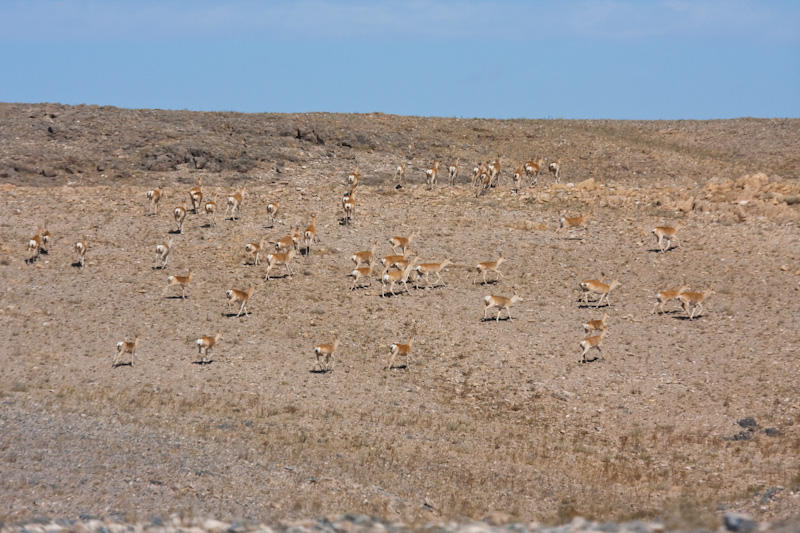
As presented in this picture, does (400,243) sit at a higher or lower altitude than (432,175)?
lower

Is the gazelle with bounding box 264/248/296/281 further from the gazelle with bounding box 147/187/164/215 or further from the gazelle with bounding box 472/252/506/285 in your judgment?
the gazelle with bounding box 147/187/164/215

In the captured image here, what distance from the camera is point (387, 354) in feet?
79.2

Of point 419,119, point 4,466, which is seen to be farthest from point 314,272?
point 419,119

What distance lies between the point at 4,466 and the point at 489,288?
16.8 meters

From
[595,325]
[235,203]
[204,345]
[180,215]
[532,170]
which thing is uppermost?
[532,170]

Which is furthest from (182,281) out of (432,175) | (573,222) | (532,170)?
(532,170)

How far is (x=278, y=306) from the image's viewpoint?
2677 cm

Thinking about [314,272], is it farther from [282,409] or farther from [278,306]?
[282,409]

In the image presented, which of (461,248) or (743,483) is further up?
(461,248)

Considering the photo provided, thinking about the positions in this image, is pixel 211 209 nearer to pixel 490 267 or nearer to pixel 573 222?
pixel 490 267

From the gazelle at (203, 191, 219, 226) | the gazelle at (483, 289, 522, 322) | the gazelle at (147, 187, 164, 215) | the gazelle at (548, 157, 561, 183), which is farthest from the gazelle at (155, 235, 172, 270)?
the gazelle at (548, 157, 561, 183)

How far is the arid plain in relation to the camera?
15703 mm

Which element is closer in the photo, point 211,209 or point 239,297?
point 239,297

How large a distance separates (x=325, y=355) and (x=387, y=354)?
7.23 feet
